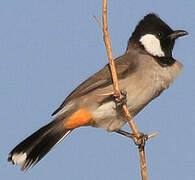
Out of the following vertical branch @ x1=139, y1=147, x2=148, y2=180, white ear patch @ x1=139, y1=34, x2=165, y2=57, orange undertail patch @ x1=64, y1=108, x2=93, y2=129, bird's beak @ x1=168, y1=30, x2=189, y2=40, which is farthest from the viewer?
white ear patch @ x1=139, y1=34, x2=165, y2=57

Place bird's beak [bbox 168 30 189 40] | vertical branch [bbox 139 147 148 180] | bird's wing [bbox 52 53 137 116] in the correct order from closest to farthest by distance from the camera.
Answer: vertical branch [bbox 139 147 148 180]
bird's wing [bbox 52 53 137 116]
bird's beak [bbox 168 30 189 40]

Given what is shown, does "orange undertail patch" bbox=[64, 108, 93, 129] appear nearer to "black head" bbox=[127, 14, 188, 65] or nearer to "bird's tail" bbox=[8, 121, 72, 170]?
"bird's tail" bbox=[8, 121, 72, 170]

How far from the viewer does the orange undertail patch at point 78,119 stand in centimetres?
415

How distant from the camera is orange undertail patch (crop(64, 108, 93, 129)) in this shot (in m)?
4.15

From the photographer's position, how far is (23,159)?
385cm

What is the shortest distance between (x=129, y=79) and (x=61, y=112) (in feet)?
2.36

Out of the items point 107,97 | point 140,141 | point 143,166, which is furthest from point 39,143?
point 143,166

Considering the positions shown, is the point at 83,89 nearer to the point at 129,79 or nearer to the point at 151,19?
the point at 129,79

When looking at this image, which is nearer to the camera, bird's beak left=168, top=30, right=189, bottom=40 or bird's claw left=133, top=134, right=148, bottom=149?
bird's claw left=133, top=134, right=148, bottom=149

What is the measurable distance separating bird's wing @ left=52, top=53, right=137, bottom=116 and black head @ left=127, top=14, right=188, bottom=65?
30 cm

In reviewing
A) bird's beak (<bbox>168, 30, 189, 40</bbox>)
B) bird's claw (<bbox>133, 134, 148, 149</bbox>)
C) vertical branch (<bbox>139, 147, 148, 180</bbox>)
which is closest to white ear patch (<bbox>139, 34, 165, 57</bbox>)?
bird's beak (<bbox>168, 30, 189, 40</bbox>)

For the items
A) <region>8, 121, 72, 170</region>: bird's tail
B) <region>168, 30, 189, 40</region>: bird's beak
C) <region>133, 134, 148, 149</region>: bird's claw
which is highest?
<region>168, 30, 189, 40</region>: bird's beak

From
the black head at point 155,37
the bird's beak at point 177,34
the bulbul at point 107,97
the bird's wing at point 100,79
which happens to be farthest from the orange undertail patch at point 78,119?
the bird's beak at point 177,34

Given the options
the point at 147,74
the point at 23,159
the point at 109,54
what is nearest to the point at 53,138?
the point at 23,159
